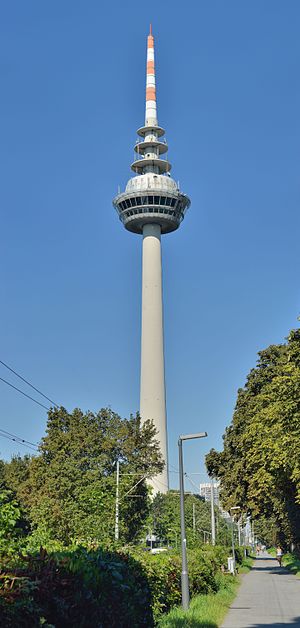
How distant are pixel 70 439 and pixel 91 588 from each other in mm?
45141

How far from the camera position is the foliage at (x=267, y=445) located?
2983cm

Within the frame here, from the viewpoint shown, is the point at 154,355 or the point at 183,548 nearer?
the point at 183,548

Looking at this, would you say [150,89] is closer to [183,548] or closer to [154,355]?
[154,355]

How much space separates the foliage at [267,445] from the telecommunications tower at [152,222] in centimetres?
3182

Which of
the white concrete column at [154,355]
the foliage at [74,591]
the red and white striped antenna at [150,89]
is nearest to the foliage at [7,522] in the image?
the foliage at [74,591]

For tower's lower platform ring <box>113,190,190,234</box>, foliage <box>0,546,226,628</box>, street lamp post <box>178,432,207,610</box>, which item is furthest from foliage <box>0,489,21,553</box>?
tower's lower platform ring <box>113,190,190,234</box>

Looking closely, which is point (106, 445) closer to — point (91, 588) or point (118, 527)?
point (118, 527)

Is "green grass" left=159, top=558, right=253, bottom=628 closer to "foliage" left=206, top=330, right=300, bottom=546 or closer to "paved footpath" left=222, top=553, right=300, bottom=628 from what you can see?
"paved footpath" left=222, top=553, right=300, bottom=628

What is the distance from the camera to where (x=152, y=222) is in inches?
3930

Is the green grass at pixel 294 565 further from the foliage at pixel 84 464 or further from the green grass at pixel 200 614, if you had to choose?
the green grass at pixel 200 614

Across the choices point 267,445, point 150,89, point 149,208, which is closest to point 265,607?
point 267,445

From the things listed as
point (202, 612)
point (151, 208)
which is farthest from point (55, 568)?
point (151, 208)

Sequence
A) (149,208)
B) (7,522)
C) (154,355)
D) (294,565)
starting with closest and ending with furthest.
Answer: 1. (7,522)
2. (294,565)
3. (154,355)
4. (149,208)

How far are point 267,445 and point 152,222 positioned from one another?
64.6 meters
